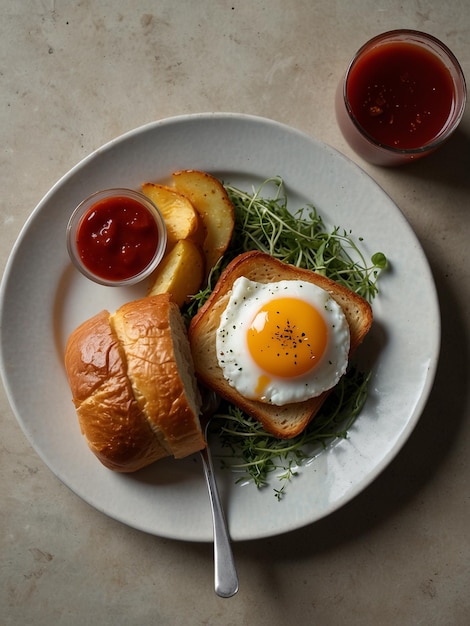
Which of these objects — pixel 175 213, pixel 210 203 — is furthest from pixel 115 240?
pixel 210 203

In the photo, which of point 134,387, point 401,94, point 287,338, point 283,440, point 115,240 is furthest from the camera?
point 283,440

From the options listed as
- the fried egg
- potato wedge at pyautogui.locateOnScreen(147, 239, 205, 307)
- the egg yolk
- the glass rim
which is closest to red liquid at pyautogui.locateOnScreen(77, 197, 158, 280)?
potato wedge at pyautogui.locateOnScreen(147, 239, 205, 307)

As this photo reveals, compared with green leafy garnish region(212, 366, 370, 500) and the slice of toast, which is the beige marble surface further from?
the slice of toast

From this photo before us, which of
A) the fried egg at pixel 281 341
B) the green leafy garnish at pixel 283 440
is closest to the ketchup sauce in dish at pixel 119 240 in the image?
the fried egg at pixel 281 341

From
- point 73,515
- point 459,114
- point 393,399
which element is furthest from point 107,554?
point 459,114

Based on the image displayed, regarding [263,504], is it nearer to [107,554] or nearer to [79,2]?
[107,554]

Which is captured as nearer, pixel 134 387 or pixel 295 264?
pixel 134 387

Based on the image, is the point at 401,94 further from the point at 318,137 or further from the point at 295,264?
the point at 295,264
